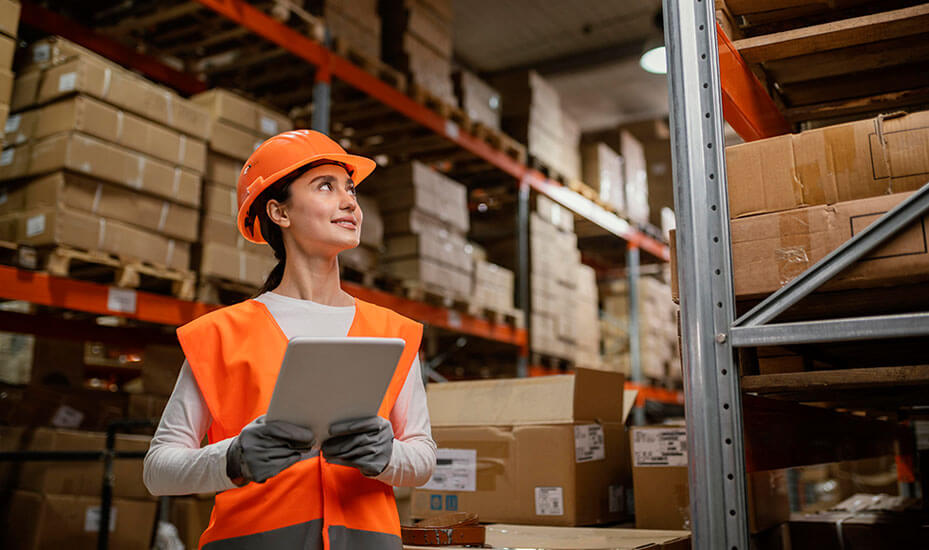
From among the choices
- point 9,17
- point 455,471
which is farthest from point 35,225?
point 455,471

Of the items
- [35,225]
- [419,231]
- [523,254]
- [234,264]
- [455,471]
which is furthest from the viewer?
[523,254]

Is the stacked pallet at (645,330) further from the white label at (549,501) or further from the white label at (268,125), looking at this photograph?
the white label at (549,501)

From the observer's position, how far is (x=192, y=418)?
5.98 ft

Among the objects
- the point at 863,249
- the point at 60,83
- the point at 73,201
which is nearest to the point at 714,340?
the point at 863,249

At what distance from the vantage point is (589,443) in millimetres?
3072

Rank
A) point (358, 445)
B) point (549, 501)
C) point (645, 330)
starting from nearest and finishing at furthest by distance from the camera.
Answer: point (358, 445)
point (549, 501)
point (645, 330)

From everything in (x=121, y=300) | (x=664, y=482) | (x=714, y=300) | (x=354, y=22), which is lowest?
(x=664, y=482)

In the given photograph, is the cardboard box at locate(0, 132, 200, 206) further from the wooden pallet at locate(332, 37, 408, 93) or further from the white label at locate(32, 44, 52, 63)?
the wooden pallet at locate(332, 37, 408, 93)

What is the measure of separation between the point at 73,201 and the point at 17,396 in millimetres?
1629

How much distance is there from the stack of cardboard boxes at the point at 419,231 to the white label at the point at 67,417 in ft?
8.12

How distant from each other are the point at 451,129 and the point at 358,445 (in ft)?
18.6

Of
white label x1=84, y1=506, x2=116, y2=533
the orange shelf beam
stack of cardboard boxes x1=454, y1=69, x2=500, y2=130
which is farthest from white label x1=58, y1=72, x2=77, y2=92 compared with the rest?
stack of cardboard boxes x1=454, y1=69, x2=500, y2=130

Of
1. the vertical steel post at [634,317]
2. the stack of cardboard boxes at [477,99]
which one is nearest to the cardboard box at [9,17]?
the stack of cardboard boxes at [477,99]

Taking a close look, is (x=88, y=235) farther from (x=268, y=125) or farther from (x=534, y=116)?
(x=534, y=116)
